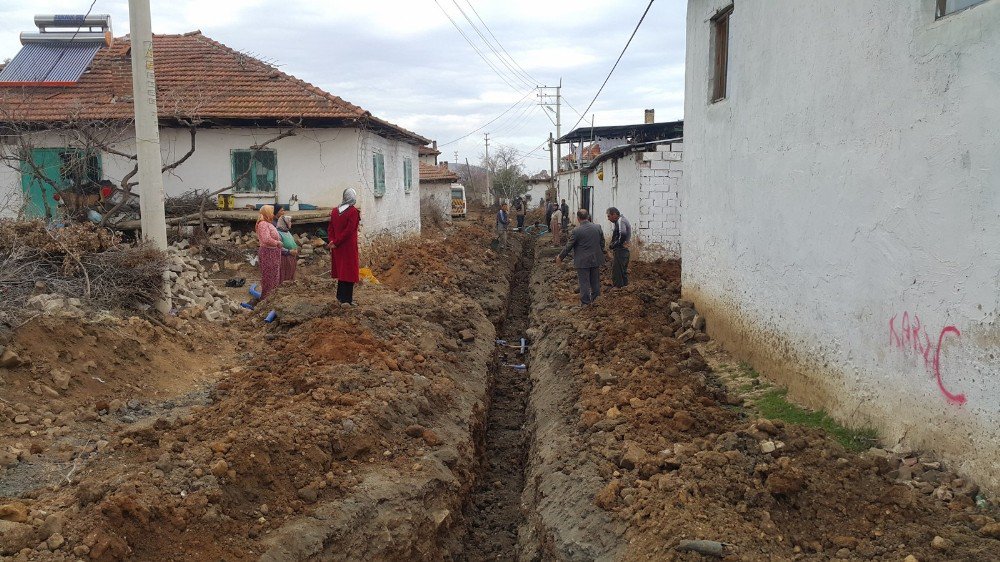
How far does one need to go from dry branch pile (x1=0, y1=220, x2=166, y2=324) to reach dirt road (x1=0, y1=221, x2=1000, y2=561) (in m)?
0.59

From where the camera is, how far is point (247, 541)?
4.23 metres

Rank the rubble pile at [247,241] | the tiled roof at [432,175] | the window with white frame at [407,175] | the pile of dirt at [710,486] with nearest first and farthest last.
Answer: the pile of dirt at [710,486]
the rubble pile at [247,241]
the window with white frame at [407,175]
the tiled roof at [432,175]

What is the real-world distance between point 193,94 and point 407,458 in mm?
12234

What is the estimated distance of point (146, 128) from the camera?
7.80 metres

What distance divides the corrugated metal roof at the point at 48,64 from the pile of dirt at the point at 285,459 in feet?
34.6

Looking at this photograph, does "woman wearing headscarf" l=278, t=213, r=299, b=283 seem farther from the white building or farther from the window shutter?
the white building

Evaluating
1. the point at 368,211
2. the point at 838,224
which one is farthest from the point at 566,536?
the point at 368,211

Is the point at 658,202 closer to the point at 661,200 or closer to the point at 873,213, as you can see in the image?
the point at 661,200

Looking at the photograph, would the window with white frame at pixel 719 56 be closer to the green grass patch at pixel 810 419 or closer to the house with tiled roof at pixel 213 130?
the green grass patch at pixel 810 419

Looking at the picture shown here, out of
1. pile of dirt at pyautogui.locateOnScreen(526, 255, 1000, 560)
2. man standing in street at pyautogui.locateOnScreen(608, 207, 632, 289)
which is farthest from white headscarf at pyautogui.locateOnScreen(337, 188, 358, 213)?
man standing in street at pyautogui.locateOnScreen(608, 207, 632, 289)

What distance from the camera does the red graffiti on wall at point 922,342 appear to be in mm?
4365

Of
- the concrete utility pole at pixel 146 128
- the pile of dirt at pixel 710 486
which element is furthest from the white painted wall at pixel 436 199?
the pile of dirt at pixel 710 486

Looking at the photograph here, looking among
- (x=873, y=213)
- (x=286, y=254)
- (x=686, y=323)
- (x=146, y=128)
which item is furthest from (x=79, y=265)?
(x=873, y=213)

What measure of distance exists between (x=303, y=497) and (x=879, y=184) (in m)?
4.72
